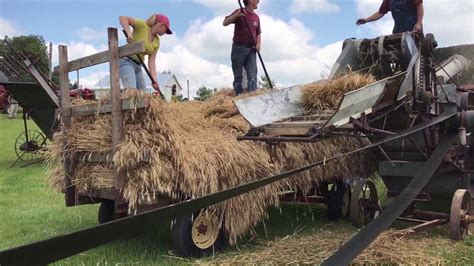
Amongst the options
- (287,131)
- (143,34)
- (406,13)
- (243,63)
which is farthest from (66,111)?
(406,13)

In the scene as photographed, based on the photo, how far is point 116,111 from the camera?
4324mm

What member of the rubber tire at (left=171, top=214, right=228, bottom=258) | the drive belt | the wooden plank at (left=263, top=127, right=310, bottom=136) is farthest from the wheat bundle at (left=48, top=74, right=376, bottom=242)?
the drive belt

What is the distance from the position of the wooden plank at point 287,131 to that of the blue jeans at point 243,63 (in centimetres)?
214

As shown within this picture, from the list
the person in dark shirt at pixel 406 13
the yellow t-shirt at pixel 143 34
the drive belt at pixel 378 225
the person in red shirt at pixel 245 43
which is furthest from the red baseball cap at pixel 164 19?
the drive belt at pixel 378 225

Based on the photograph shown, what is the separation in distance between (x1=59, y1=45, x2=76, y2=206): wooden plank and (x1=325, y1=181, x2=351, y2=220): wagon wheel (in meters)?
3.14

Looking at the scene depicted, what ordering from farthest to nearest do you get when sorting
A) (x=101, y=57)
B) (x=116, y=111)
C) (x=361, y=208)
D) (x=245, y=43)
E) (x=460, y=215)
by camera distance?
1. (x=245, y=43)
2. (x=361, y=208)
3. (x=460, y=215)
4. (x=101, y=57)
5. (x=116, y=111)

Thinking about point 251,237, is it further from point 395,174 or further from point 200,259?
point 395,174

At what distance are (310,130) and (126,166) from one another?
1.53 meters

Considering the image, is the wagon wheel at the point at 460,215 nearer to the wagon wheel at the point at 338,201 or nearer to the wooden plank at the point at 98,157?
the wagon wheel at the point at 338,201

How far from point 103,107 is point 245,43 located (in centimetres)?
261

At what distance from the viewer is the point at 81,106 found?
4.77 m

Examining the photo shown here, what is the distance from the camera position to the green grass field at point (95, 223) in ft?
14.8

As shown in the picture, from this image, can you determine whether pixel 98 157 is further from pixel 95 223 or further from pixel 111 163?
pixel 95 223

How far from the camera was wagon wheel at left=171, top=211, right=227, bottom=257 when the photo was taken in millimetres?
4383
